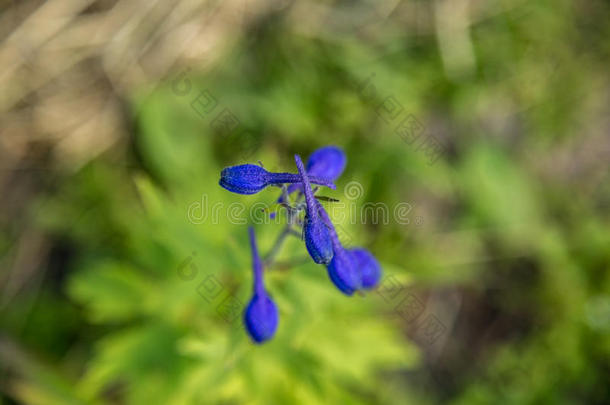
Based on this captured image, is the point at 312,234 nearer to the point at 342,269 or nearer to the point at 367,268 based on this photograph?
the point at 342,269

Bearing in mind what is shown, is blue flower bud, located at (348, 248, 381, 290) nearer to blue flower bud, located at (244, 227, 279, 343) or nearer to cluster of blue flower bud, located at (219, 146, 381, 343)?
cluster of blue flower bud, located at (219, 146, 381, 343)

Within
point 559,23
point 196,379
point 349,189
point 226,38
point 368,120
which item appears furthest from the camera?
point 559,23

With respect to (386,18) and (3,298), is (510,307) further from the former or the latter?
(3,298)

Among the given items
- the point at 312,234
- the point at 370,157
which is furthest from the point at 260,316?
the point at 370,157

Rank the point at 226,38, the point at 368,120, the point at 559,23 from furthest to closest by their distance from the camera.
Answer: the point at 559,23 < the point at 226,38 < the point at 368,120

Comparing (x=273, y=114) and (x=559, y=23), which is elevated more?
(x=273, y=114)

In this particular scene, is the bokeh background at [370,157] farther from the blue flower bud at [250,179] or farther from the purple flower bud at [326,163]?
the blue flower bud at [250,179]

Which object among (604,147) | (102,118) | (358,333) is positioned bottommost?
(604,147)

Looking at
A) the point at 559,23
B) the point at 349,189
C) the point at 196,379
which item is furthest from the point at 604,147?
the point at 196,379
